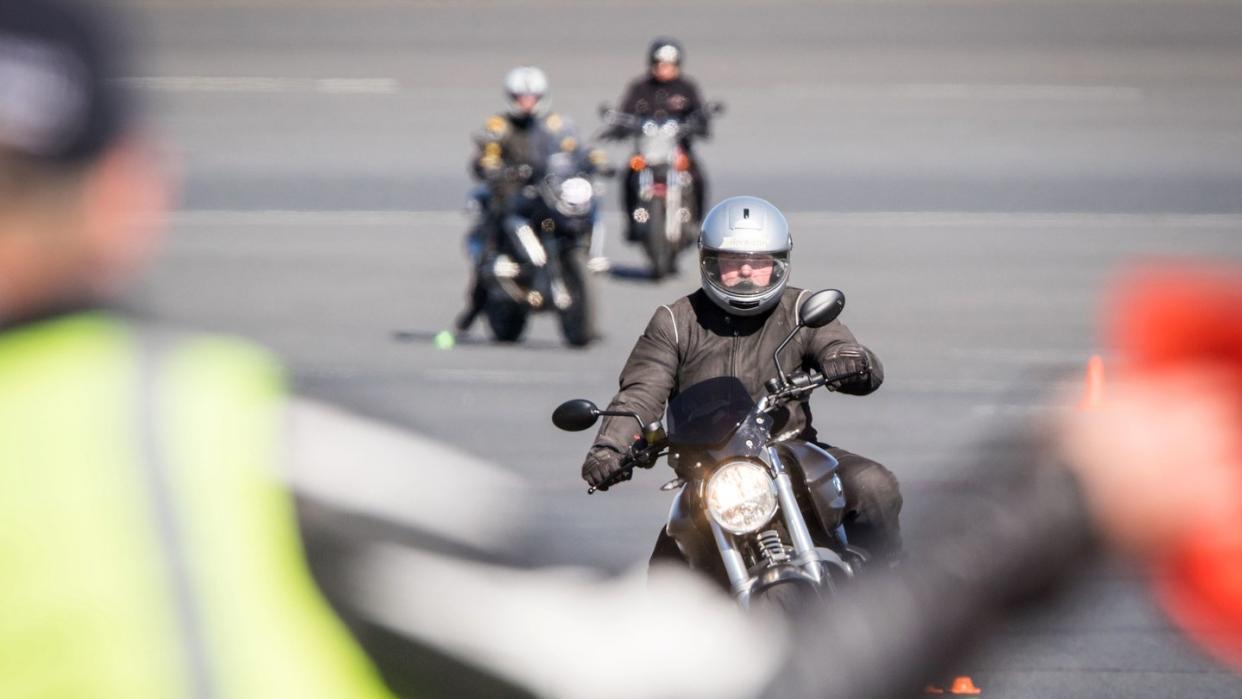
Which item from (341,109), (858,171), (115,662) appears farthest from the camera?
(341,109)

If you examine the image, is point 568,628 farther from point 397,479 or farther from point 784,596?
point 784,596

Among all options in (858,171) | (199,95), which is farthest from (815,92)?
(199,95)

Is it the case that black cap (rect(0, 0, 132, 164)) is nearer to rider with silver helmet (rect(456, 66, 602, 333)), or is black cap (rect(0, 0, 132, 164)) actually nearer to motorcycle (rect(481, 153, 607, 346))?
motorcycle (rect(481, 153, 607, 346))

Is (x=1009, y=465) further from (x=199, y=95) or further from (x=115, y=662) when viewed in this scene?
(x=199, y=95)

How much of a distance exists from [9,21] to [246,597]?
64 centimetres

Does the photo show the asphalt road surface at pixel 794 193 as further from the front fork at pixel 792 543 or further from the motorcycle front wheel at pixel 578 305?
the front fork at pixel 792 543

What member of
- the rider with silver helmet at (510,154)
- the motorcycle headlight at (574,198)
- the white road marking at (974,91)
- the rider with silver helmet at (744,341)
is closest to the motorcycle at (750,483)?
the rider with silver helmet at (744,341)

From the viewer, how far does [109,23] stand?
2.23 meters

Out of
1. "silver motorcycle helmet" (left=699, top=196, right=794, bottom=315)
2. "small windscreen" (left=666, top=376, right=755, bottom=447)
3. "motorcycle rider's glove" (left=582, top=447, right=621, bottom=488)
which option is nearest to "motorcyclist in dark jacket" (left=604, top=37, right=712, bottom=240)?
"silver motorcycle helmet" (left=699, top=196, right=794, bottom=315)

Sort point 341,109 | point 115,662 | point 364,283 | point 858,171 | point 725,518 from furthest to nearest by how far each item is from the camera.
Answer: point 341,109, point 858,171, point 364,283, point 725,518, point 115,662

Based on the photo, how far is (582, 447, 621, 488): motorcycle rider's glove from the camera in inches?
244

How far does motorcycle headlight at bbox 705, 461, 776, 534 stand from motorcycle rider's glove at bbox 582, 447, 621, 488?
35cm

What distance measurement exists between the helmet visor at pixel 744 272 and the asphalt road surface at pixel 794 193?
1.13m

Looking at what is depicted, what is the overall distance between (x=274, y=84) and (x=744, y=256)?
26.5 meters
